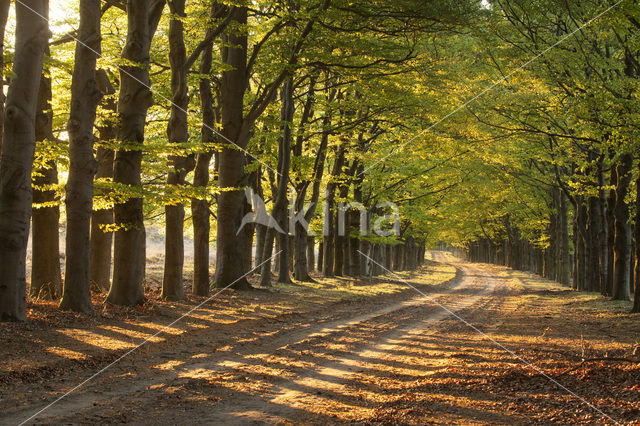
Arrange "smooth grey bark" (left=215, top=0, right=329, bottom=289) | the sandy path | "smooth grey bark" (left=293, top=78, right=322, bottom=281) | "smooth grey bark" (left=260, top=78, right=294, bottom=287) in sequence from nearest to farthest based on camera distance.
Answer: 1. the sandy path
2. "smooth grey bark" (left=215, top=0, right=329, bottom=289)
3. "smooth grey bark" (left=260, top=78, right=294, bottom=287)
4. "smooth grey bark" (left=293, top=78, right=322, bottom=281)

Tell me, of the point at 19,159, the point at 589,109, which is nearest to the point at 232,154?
the point at 19,159

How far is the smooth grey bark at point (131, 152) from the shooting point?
14477 mm

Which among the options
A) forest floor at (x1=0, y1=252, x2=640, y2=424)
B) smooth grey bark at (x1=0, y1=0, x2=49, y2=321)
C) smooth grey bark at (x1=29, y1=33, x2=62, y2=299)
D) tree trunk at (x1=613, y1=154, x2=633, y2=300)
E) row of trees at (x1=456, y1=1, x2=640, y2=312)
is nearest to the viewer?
forest floor at (x1=0, y1=252, x2=640, y2=424)

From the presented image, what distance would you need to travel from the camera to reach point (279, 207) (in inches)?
1014

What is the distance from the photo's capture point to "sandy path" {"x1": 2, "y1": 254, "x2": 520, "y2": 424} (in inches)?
249

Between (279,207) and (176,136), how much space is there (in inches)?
376

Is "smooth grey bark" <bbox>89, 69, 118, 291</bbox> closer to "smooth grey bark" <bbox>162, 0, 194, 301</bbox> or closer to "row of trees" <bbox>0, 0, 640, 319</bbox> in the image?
"row of trees" <bbox>0, 0, 640, 319</bbox>

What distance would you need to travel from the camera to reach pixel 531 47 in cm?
1867

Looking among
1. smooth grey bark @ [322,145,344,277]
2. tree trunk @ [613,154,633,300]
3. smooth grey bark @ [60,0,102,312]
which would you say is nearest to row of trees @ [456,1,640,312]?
tree trunk @ [613,154,633,300]

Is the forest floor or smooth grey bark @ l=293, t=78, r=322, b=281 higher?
smooth grey bark @ l=293, t=78, r=322, b=281

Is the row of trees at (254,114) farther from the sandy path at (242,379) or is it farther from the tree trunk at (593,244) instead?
the sandy path at (242,379)

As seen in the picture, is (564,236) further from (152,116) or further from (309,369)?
(309,369)

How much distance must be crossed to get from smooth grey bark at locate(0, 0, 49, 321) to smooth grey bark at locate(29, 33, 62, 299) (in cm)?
393

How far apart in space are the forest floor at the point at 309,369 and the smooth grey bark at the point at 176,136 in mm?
1329
